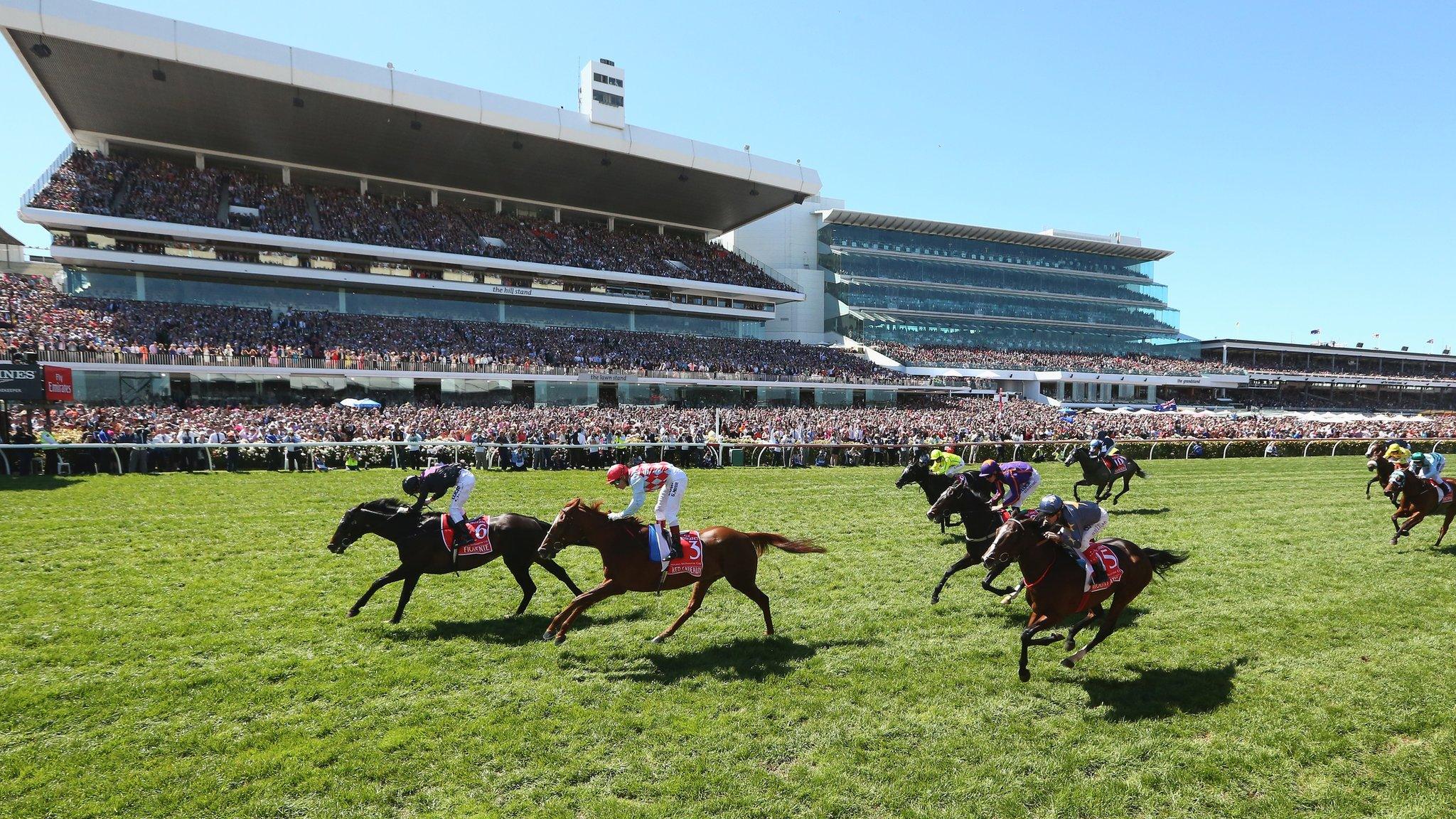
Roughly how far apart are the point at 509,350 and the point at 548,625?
3192cm

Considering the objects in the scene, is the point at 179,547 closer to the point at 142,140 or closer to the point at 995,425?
the point at 995,425

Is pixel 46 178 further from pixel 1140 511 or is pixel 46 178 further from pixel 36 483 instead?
pixel 1140 511

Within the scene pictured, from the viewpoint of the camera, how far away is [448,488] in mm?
7328

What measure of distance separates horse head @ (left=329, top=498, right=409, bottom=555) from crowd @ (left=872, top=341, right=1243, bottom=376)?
156 ft

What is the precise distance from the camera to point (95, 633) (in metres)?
6.52

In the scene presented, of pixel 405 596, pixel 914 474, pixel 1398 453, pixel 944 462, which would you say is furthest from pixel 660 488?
pixel 1398 453

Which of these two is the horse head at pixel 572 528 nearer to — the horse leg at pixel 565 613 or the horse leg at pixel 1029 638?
the horse leg at pixel 565 613

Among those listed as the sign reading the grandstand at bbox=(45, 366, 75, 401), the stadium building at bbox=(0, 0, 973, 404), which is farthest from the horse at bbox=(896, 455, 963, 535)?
the stadium building at bbox=(0, 0, 973, 404)

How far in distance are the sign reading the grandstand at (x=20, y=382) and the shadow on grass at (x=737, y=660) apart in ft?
63.8

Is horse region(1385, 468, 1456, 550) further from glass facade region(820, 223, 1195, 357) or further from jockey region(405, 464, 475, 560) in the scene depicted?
glass facade region(820, 223, 1195, 357)

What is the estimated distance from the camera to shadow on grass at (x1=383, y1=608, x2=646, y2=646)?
22.0 ft

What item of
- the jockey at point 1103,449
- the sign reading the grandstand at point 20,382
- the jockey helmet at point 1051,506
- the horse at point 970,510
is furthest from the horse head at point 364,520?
the sign reading the grandstand at point 20,382

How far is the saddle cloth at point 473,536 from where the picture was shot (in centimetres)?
720

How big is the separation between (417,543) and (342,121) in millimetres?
36804
